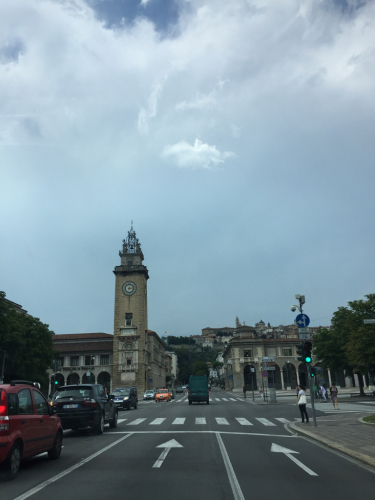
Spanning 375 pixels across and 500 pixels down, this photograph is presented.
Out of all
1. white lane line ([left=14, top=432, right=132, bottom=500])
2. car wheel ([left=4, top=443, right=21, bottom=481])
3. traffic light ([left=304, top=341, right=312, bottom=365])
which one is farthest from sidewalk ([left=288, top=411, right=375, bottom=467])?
car wheel ([left=4, top=443, right=21, bottom=481])

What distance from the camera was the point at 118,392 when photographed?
3209 centimetres

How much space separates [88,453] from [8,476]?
331 centimetres

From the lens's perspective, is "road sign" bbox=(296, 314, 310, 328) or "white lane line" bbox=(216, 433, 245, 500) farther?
"road sign" bbox=(296, 314, 310, 328)

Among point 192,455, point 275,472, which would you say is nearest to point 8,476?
point 192,455

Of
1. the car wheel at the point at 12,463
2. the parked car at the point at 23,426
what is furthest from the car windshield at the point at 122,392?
the car wheel at the point at 12,463

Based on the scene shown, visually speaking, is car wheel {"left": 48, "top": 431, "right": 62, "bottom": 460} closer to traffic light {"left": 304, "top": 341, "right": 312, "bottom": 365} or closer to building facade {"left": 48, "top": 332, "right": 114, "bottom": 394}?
traffic light {"left": 304, "top": 341, "right": 312, "bottom": 365}

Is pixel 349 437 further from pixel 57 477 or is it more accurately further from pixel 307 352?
pixel 57 477

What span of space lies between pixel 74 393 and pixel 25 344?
30815mm

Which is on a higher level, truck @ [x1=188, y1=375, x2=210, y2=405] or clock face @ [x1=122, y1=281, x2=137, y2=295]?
clock face @ [x1=122, y1=281, x2=137, y2=295]

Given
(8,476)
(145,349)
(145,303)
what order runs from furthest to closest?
(145,303), (145,349), (8,476)

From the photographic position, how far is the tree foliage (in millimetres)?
38562

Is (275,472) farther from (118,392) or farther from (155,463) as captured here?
(118,392)

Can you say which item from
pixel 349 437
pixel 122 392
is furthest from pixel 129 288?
pixel 349 437

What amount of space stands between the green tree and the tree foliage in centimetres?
2927
